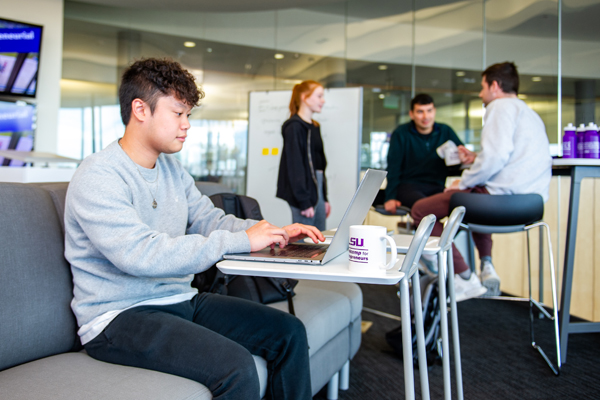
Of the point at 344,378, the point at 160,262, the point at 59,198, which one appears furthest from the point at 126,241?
the point at 344,378

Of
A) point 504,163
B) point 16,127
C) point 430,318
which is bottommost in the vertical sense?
point 430,318

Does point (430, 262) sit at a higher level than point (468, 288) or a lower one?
higher

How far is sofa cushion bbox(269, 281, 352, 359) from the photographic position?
1.60 meters

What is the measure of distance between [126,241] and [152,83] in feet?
1.61

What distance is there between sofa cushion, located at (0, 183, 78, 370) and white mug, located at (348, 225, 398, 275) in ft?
2.69

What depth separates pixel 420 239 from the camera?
962 mm

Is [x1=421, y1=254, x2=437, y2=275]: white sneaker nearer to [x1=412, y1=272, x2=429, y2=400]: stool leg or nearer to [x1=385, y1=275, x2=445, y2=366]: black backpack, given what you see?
[x1=385, y1=275, x2=445, y2=366]: black backpack

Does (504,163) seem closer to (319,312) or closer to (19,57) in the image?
(319,312)

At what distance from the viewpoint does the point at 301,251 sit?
112cm

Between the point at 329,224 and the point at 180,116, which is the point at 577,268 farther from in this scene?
the point at 180,116

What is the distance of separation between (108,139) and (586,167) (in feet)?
17.3

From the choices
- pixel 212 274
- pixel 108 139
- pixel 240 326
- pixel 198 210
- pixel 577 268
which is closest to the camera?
pixel 240 326

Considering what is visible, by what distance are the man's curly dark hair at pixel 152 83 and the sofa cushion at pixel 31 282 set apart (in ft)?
1.17

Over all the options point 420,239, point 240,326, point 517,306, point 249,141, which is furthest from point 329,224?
point 420,239
